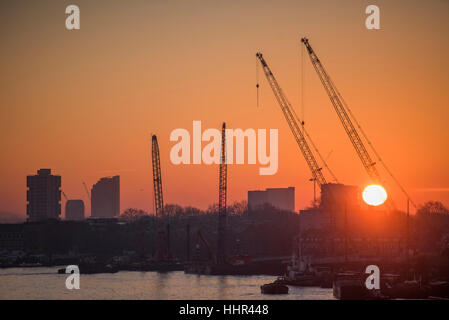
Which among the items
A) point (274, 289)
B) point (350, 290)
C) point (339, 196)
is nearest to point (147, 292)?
point (274, 289)

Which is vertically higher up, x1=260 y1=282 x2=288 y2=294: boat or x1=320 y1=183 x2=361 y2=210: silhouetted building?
x1=320 y1=183 x2=361 y2=210: silhouetted building

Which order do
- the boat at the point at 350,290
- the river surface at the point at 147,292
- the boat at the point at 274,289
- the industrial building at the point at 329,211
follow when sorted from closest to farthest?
the boat at the point at 350,290
the river surface at the point at 147,292
the boat at the point at 274,289
the industrial building at the point at 329,211

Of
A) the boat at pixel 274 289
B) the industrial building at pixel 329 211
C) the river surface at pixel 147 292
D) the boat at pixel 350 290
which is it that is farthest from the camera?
the industrial building at pixel 329 211

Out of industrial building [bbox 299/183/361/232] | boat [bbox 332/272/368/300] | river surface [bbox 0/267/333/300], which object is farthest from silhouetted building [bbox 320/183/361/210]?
boat [bbox 332/272/368/300]

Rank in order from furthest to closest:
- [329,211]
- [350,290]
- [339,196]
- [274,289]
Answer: [339,196] < [329,211] < [274,289] < [350,290]

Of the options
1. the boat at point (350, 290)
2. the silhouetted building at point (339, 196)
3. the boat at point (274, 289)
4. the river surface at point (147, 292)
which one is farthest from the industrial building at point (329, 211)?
the boat at point (350, 290)

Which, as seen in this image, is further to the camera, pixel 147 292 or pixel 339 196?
pixel 339 196

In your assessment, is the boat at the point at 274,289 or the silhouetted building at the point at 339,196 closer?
the boat at the point at 274,289

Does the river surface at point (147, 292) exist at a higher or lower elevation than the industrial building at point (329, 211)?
lower

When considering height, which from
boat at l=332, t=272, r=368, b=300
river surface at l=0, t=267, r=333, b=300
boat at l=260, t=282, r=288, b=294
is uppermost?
boat at l=332, t=272, r=368, b=300

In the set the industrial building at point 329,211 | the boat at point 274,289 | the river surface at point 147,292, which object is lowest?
the river surface at point 147,292

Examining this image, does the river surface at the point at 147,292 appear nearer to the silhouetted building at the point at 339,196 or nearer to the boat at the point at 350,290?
the boat at the point at 350,290

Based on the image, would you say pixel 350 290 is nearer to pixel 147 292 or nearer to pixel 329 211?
pixel 147 292

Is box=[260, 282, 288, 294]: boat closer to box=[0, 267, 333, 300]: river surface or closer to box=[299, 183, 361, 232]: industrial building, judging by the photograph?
box=[0, 267, 333, 300]: river surface
